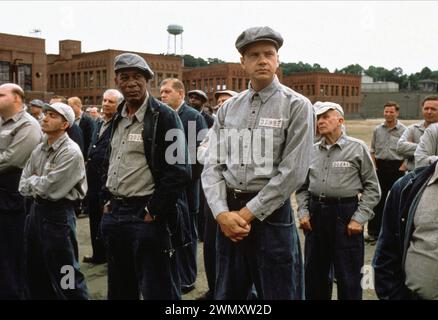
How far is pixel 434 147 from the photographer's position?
204 inches

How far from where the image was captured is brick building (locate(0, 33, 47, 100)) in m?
36.8

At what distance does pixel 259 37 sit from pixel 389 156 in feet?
18.7

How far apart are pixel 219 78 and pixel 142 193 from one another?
53.5 meters

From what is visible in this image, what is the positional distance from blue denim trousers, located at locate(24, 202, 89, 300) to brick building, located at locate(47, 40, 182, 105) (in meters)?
41.6

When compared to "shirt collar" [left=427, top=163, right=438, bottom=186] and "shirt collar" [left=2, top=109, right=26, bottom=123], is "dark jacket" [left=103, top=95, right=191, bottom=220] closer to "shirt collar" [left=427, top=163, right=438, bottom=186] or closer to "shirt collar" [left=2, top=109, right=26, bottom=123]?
"shirt collar" [left=2, top=109, right=26, bottom=123]

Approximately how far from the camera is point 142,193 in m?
3.39

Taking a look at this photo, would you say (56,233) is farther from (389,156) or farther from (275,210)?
(389,156)

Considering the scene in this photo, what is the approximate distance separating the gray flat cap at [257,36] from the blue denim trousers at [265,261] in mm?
993

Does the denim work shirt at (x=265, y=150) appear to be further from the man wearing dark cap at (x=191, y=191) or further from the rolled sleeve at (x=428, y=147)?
the rolled sleeve at (x=428, y=147)

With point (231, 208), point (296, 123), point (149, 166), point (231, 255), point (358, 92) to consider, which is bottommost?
point (231, 255)

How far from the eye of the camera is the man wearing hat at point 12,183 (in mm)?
4355

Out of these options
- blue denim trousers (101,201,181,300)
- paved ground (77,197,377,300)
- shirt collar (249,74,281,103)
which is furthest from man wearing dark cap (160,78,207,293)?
shirt collar (249,74,281,103)

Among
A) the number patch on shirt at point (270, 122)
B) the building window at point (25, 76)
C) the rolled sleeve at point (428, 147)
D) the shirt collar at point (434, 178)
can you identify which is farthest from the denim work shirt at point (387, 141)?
the building window at point (25, 76)
